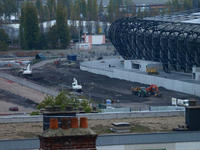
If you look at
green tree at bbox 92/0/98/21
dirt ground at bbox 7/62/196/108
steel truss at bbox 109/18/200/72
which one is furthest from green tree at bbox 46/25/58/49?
steel truss at bbox 109/18/200/72

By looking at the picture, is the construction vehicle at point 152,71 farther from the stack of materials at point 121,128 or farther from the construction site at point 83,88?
the stack of materials at point 121,128

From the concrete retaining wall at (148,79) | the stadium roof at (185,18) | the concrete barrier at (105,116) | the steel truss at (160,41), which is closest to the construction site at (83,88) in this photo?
the concrete retaining wall at (148,79)

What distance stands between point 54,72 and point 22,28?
24271 mm

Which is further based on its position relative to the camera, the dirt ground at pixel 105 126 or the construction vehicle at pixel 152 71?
the construction vehicle at pixel 152 71

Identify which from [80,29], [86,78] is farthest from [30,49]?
[86,78]

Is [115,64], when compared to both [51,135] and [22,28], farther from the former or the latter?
[51,135]

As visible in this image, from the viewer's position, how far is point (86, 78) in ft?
175

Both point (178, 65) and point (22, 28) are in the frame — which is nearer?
point (178, 65)

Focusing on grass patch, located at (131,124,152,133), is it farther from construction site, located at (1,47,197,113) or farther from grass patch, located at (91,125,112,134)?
construction site, located at (1,47,197,113)

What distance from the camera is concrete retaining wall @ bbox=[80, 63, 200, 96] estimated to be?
4258cm

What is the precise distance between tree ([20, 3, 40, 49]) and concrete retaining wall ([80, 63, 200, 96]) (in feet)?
65.9

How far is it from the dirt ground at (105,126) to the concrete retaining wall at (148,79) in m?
25.8

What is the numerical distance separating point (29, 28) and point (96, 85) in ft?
109

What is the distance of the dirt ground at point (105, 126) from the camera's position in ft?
46.9
